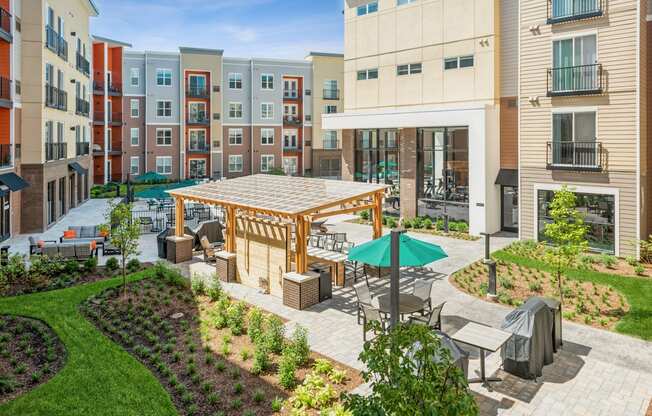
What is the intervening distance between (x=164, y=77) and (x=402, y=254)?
48434 millimetres

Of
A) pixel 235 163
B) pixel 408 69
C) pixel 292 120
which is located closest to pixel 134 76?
pixel 235 163

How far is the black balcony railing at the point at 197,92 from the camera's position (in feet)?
174

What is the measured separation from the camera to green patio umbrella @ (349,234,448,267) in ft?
37.4

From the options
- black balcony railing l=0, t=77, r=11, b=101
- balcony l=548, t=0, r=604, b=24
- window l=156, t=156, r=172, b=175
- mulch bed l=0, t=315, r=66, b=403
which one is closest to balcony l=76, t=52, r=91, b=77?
black balcony railing l=0, t=77, r=11, b=101

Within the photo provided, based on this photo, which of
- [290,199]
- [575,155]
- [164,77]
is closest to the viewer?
[290,199]

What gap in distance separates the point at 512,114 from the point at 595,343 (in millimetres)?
15687

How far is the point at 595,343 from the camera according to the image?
36.4ft

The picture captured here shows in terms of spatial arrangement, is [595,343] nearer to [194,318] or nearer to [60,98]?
[194,318]

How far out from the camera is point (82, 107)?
3650 centimetres

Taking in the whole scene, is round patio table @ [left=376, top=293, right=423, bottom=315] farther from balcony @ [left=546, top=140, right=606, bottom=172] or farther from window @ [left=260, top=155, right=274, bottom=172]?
window @ [left=260, top=155, right=274, bottom=172]

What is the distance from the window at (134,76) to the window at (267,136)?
14.7 m

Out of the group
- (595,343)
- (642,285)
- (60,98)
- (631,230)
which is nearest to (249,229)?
(595,343)

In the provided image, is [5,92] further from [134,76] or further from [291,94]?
[291,94]

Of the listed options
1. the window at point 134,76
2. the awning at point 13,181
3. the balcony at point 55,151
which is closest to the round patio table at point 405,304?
the awning at point 13,181
